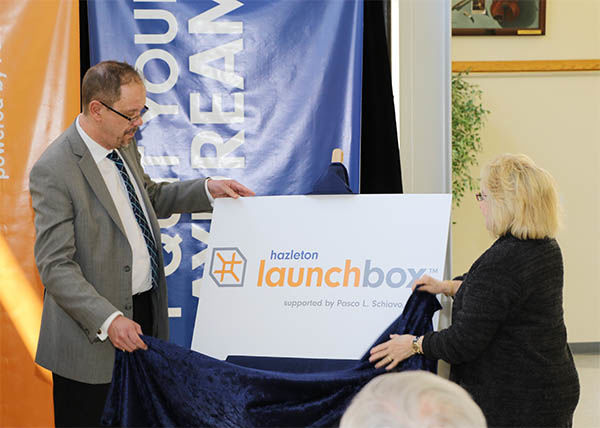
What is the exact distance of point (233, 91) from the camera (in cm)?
324

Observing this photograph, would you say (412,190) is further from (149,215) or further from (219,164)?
(149,215)

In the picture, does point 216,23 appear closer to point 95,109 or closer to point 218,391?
point 95,109

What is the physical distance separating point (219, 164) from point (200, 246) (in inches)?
15.6

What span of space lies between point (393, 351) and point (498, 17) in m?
3.85

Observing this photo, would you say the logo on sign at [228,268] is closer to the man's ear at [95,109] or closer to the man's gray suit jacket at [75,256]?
the man's gray suit jacket at [75,256]

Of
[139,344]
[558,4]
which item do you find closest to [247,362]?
[139,344]

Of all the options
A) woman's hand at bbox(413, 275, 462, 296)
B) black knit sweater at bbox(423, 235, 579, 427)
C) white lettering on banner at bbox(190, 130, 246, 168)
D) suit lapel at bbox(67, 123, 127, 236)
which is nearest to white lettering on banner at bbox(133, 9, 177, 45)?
white lettering on banner at bbox(190, 130, 246, 168)

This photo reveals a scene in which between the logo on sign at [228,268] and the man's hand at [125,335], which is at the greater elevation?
the logo on sign at [228,268]

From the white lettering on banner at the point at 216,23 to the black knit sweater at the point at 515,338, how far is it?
1.80 metres

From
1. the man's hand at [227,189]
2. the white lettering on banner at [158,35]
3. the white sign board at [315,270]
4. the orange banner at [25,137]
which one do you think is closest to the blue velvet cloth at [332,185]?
the white sign board at [315,270]

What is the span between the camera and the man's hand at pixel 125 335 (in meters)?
1.97

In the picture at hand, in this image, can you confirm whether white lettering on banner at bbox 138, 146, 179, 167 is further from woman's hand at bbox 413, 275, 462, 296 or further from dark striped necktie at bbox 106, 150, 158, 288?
woman's hand at bbox 413, 275, 462, 296

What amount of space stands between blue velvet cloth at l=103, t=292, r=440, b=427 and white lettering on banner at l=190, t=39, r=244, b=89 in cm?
158

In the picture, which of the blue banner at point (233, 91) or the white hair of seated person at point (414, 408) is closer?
the white hair of seated person at point (414, 408)
